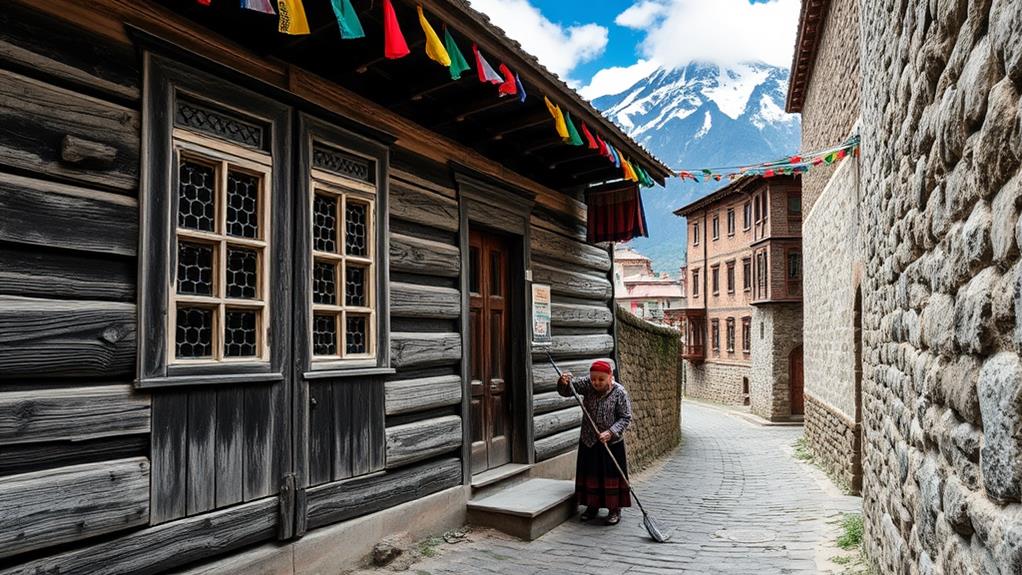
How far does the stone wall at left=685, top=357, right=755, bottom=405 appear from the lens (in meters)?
33.6

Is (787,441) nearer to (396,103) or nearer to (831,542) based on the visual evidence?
(831,542)

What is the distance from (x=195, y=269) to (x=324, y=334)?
4.03ft

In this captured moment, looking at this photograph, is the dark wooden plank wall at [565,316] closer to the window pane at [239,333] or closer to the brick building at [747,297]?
the window pane at [239,333]

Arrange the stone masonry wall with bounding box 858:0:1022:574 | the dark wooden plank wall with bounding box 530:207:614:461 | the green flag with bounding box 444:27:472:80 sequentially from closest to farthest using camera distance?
the stone masonry wall with bounding box 858:0:1022:574
the green flag with bounding box 444:27:472:80
the dark wooden plank wall with bounding box 530:207:614:461

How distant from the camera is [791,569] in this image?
5711mm

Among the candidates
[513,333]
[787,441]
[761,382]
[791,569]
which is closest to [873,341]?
[791,569]

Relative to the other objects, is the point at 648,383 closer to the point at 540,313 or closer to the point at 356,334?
the point at 540,313

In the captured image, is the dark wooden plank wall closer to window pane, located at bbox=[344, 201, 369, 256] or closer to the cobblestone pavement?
the cobblestone pavement

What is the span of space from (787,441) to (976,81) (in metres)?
17.7

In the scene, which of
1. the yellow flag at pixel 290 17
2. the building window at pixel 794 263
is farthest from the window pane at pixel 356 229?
the building window at pixel 794 263

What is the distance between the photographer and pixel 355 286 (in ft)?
Result: 18.1

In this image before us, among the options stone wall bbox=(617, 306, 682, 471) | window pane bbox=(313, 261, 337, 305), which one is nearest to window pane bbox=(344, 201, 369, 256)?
window pane bbox=(313, 261, 337, 305)

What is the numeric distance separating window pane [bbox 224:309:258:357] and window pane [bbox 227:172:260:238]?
20.8 inches

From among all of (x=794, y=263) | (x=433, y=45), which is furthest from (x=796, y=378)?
(x=433, y=45)
